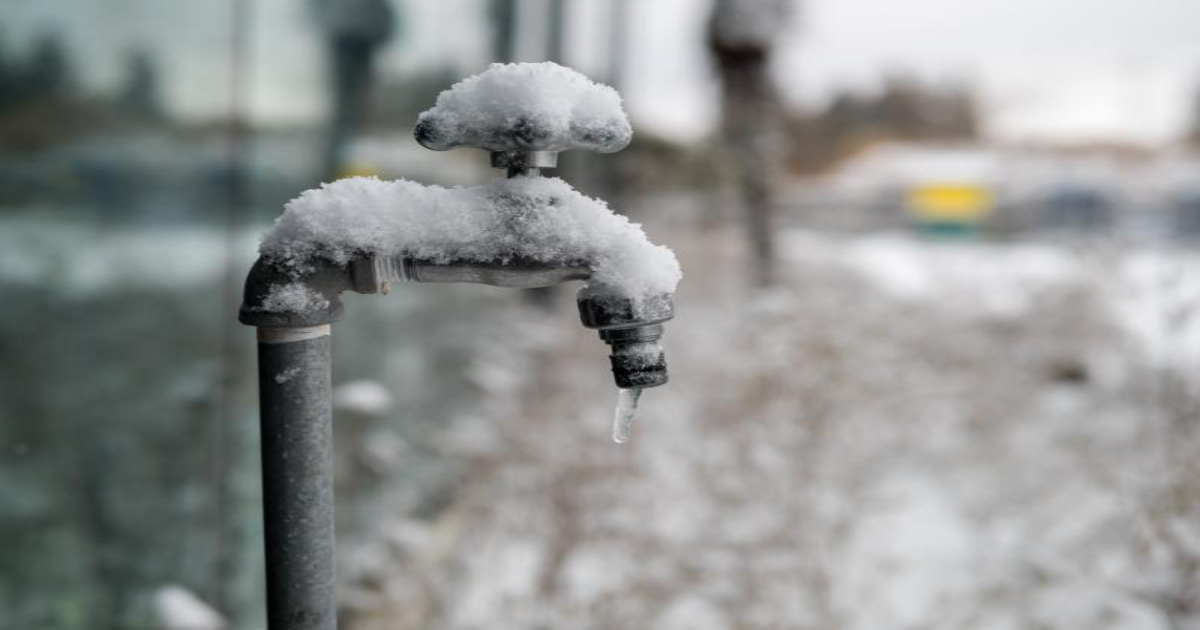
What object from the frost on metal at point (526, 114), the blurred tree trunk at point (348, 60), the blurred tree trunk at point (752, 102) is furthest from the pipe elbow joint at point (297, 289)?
the blurred tree trunk at point (752, 102)

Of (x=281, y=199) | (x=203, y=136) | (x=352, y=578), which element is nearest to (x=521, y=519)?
(x=352, y=578)

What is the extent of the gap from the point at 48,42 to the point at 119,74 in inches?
8.0

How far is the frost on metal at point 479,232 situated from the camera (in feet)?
3.10

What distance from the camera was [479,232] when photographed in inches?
37.2

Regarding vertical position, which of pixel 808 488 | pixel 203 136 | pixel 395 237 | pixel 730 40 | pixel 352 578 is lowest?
pixel 352 578

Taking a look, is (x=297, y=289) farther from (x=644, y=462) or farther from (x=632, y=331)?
(x=644, y=462)

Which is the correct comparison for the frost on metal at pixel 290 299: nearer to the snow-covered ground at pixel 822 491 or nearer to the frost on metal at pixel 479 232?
the frost on metal at pixel 479 232

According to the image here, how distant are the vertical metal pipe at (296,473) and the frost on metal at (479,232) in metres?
0.06

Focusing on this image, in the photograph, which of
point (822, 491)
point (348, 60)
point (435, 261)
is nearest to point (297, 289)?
point (435, 261)

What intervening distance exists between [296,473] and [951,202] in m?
13.7

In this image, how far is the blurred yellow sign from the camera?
13.1m

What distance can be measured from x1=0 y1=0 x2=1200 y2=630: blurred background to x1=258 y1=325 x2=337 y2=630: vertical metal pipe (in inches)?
34.4

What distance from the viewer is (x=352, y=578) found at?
2840 millimetres

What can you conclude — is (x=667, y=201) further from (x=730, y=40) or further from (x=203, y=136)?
(x=203, y=136)
